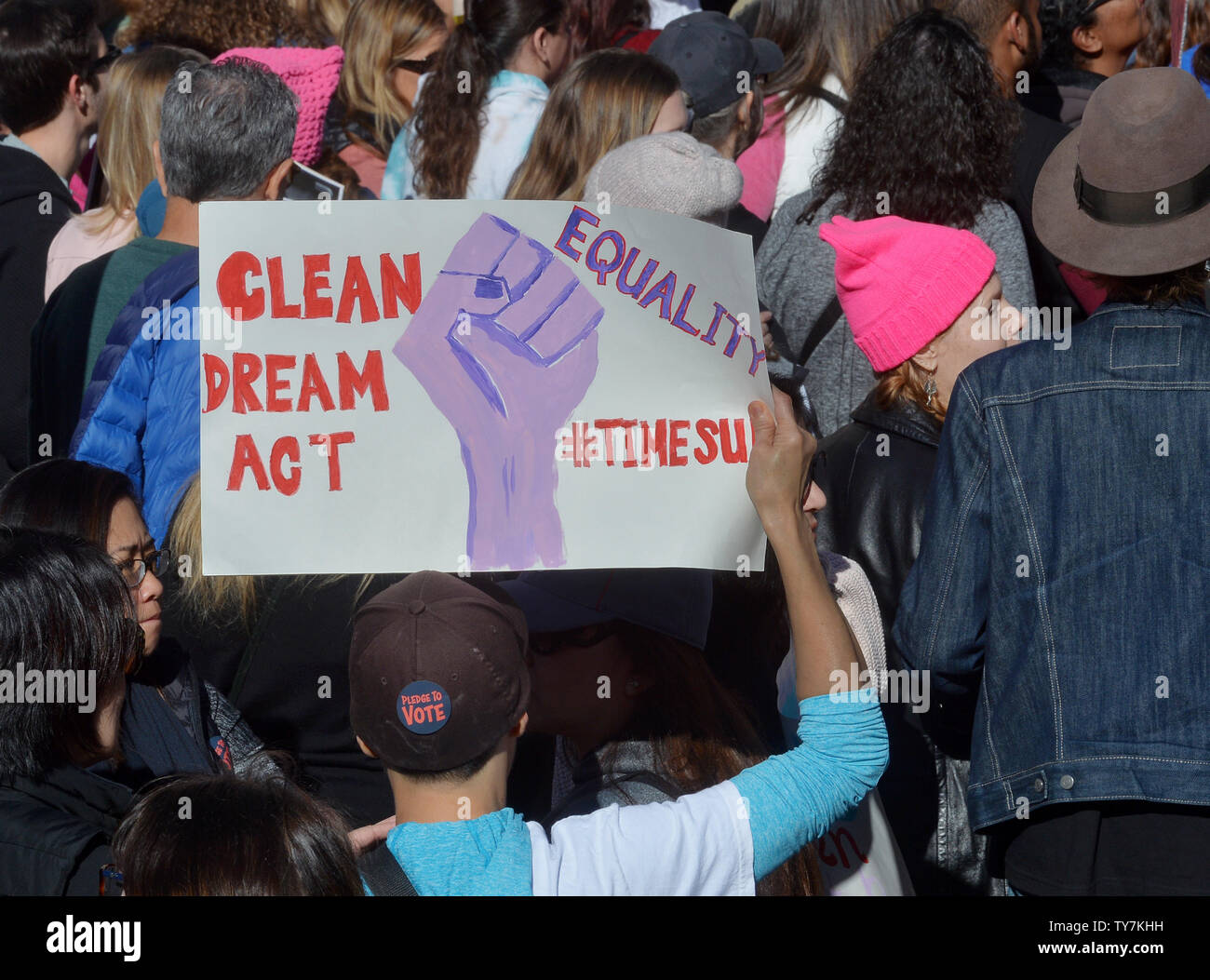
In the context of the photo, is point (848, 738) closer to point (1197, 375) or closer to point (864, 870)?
point (864, 870)

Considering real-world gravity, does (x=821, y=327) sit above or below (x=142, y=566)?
above

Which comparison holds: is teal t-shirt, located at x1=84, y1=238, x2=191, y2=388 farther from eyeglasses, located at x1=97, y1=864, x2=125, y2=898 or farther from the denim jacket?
the denim jacket

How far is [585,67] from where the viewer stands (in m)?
3.99

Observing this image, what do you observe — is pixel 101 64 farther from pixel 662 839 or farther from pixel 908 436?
pixel 662 839

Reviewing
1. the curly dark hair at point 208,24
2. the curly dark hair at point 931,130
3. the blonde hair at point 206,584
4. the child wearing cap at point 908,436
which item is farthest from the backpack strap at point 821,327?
the curly dark hair at point 208,24

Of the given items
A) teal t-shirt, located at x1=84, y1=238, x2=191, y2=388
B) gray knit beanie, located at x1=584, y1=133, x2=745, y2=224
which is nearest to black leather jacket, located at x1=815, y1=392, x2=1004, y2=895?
gray knit beanie, located at x1=584, y1=133, x2=745, y2=224

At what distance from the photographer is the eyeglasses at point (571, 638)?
101 inches

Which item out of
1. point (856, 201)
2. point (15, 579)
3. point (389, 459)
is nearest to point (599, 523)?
point (389, 459)

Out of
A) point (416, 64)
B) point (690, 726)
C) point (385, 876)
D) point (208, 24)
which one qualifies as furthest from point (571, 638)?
point (208, 24)

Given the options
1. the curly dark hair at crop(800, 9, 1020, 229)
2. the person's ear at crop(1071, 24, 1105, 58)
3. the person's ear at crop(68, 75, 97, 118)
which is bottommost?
the curly dark hair at crop(800, 9, 1020, 229)

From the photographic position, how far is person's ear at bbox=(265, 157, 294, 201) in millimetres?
3381

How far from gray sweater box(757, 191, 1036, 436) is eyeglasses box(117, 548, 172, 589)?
1861 mm

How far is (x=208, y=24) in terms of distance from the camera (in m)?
5.46

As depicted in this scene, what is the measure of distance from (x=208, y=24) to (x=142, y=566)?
346cm
